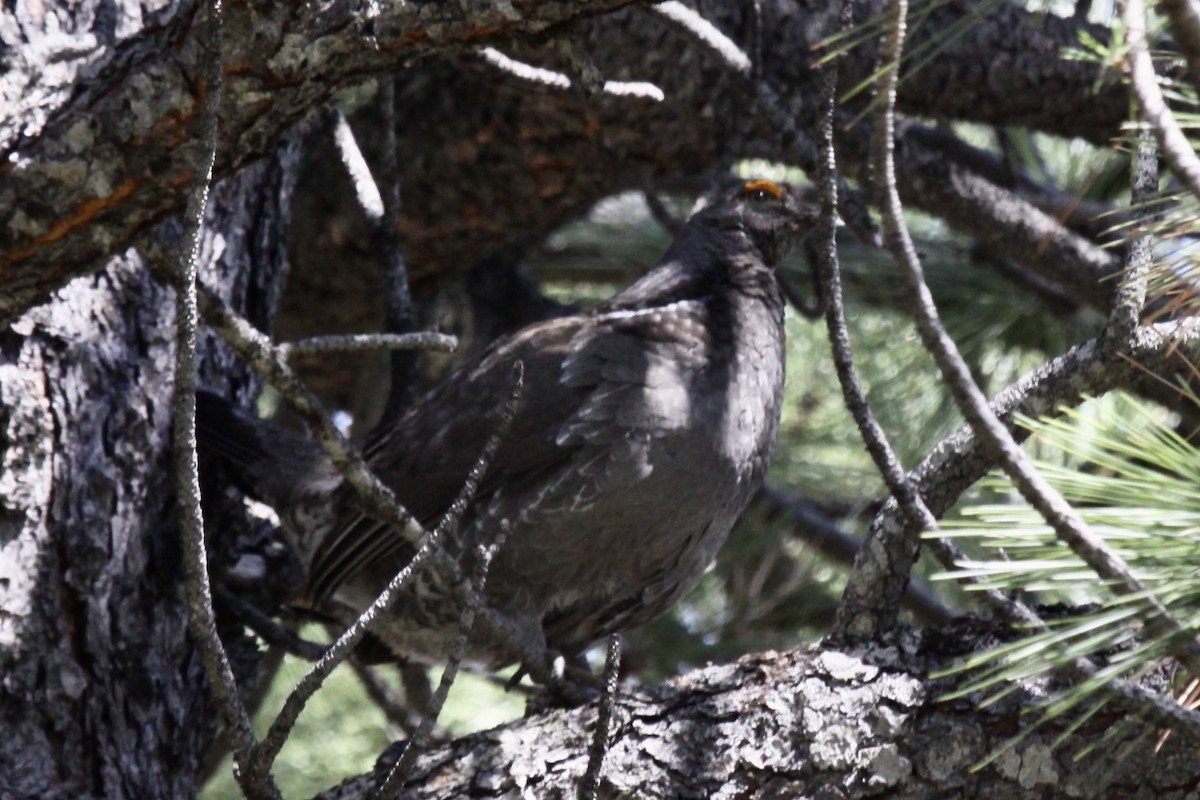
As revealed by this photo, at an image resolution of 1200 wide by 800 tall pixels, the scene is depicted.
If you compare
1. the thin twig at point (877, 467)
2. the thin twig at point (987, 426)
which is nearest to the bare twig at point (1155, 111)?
the thin twig at point (987, 426)

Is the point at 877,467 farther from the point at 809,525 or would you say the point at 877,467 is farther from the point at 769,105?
the point at 809,525

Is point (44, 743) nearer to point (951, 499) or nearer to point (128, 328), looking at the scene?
point (128, 328)

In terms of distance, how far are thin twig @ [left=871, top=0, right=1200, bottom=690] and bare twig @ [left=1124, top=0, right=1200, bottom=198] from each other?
24cm

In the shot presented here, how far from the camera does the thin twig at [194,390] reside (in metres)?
1.82

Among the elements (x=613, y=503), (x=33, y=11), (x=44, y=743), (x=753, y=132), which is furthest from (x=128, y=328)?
(x=753, y=132)

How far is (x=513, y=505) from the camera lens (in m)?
3.30

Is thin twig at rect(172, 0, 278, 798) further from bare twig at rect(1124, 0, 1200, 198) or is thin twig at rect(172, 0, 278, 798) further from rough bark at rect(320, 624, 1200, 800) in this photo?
bare twig at rect(1124, 0, 1200, 198)

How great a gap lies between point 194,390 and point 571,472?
1.49 m

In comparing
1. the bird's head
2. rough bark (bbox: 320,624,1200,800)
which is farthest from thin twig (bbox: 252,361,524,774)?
the bird's head

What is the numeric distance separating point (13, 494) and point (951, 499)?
5.60ft

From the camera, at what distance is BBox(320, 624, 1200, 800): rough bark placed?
6.44 feet

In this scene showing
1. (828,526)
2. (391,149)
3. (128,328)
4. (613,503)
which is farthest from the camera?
(828,526)

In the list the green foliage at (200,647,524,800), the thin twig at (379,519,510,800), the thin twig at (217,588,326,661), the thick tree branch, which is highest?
the green foliage at (200,647,524,800)

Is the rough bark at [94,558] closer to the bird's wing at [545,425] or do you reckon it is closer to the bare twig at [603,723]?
the bird's wing at [545,425]
